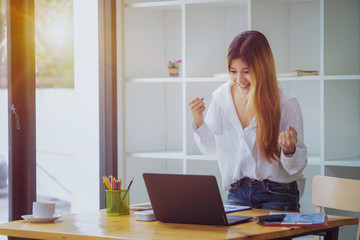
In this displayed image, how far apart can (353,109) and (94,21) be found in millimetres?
1898

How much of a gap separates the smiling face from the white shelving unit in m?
A: 0.87

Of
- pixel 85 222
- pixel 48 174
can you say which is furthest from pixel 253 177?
pixel 48 174

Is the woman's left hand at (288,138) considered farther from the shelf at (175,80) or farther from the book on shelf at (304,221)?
the shelf at (175,80)

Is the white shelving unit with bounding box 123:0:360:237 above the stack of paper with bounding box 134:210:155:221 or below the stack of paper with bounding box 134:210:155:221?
above

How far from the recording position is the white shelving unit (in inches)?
149

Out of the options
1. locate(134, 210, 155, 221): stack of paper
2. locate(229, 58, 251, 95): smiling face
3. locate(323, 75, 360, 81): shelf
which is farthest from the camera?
locate(323, 75, 360, 81): shelf

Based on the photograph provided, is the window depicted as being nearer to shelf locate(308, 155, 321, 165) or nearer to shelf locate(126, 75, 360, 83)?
shelf locate(126, 75, 360, 83)

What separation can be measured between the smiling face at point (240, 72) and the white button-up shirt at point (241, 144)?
0.45 ft

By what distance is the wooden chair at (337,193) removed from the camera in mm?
2600

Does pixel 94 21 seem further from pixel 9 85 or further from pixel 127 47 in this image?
pixel 9 85

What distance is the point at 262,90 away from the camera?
2.90 metres

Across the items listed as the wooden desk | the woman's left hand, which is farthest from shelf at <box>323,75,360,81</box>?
the wooden desk

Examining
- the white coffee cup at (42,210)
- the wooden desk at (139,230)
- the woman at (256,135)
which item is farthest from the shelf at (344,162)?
the white coffee cup at (42,210)

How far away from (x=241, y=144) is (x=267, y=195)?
0.96ft
